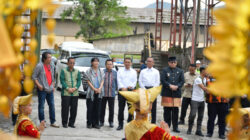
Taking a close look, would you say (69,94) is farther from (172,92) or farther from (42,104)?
(172,92)

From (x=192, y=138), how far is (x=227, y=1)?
880cm

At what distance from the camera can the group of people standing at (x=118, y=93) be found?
32.6 ft

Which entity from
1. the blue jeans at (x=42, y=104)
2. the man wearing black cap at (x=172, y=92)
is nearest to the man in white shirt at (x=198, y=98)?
the man wearing black cap at (x=172, y=92)

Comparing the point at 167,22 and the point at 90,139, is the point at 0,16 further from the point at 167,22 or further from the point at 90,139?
the point at 167,22

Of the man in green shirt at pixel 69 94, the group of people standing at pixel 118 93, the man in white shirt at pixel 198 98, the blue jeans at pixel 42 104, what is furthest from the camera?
the man in white shirt at pixel 198 98

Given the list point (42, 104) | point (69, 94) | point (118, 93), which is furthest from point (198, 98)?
point (42, 104)

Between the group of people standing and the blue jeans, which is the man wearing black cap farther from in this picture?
the blue jeans

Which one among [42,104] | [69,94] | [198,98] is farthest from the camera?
[198,98]

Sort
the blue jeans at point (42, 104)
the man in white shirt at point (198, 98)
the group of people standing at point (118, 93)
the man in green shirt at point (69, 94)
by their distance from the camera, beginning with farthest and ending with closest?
the man in white shirt at point (198, 98) < the man in green shirt at point (69, 94) < the group of people standing at point (118, 93) < the blue jeans at point (42, 104)

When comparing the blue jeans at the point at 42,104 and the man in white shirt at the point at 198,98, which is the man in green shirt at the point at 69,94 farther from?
the man in white shirt at the point at 198,98

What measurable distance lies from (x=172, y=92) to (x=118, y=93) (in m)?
1.40

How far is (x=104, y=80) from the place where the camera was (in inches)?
423

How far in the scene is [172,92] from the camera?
33.8 ft

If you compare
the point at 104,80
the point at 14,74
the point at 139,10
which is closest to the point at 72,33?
the point at 139,10
